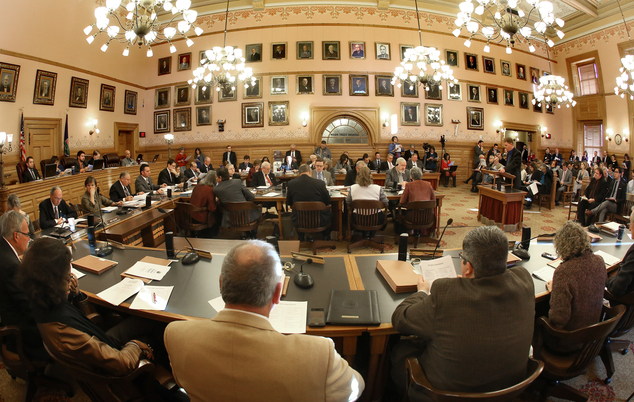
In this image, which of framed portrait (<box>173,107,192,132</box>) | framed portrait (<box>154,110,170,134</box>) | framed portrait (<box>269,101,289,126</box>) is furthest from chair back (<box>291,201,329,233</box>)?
framed portrait (<box>154,110,170,134</box>)

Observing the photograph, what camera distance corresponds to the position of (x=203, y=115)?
13.1 meters

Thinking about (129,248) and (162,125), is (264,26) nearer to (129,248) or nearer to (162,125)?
(162,125)

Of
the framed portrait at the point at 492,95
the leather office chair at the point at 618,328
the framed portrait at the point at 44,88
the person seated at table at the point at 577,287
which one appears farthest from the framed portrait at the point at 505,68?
the framed portrait at the point at 44,88

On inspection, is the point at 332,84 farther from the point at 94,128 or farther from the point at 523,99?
the point at 523,99

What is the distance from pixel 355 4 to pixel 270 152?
6.40 meters

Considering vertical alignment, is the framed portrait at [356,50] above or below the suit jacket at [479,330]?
above

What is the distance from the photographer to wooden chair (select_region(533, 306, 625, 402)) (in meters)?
1.84

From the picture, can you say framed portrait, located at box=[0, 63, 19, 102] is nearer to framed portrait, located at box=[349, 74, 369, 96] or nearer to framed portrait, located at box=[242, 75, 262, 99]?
framed portrait, located at box=[242, 75, 262, 99]

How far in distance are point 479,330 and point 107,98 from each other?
1397 centimetres

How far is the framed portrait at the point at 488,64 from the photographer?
13.6 m

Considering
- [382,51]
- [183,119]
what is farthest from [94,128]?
[382,51]

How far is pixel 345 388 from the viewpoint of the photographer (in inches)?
46.1

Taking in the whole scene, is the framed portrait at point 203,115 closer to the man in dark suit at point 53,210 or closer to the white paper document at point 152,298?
the man in dark suit at point 53,210

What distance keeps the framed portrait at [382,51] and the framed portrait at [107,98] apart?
9.92 m
